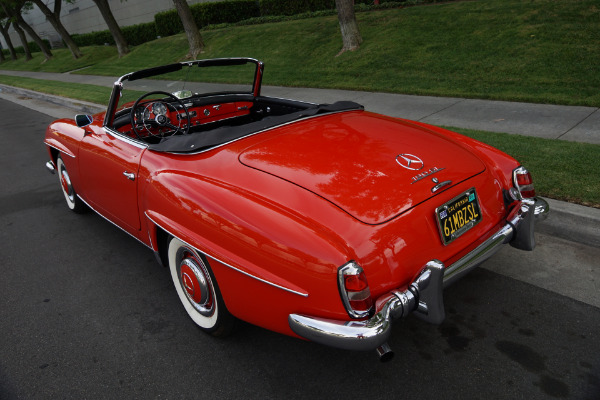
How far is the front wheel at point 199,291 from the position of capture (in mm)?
2734

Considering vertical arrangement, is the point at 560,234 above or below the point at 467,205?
below

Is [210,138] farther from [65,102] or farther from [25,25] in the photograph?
[25,25]

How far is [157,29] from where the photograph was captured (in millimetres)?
25359

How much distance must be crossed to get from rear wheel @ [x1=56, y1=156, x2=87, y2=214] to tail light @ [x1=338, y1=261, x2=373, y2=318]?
3629mm

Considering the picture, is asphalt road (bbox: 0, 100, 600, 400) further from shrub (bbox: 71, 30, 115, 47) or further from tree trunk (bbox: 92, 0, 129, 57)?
shrub (bbox: 71, 30, 115, 47)

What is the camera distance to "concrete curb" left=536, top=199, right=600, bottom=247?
352cm

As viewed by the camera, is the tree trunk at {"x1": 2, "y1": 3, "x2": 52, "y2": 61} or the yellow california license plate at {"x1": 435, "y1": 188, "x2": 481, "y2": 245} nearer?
the yellow california license plate at {"x1": 435, "y1": 188, "x2": 481, "y2": 245}

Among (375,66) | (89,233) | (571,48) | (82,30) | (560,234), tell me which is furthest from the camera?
(82,30)

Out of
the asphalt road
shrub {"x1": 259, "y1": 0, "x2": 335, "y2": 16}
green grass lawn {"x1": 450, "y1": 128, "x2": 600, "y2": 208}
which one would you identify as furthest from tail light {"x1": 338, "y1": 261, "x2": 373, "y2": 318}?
shrub {"x1": 259, "y1": 0, "x2": 335, "y2": 16}

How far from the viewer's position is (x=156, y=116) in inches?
147

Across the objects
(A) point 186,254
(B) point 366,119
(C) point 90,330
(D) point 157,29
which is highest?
(D) point 157,29

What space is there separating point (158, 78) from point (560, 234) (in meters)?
3.42

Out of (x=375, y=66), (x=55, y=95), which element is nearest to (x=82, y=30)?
(x=55, y=95)

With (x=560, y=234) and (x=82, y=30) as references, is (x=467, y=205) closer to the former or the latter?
(x=560, y=234)
